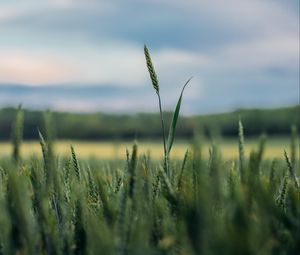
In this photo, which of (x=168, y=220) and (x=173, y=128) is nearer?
(x=168, y=220)

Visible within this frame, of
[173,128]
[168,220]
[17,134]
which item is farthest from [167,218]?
[173,128]

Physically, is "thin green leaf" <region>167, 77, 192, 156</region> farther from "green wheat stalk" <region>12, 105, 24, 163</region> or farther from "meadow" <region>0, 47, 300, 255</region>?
"green wheat stalk" <region>12, 105, 24, 163</region>

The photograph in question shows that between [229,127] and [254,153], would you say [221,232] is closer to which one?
[254,153]

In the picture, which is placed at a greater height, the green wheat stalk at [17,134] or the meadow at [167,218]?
the green wheat stalk at [17,134]

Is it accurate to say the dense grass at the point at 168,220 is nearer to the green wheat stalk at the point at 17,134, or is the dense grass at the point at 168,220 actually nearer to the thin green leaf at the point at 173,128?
the green wheat stalk at the point at 17,134

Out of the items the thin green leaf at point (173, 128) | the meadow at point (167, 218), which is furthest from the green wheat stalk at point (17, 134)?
the thin green leaf at point (173, 128)

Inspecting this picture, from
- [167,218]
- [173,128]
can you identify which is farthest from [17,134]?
[173,128]

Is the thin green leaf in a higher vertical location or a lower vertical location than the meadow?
higher

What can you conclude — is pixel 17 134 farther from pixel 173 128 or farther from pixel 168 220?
pixel 173 128

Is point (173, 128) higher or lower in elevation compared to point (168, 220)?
higher

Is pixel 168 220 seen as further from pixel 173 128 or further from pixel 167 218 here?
pixel 173 128

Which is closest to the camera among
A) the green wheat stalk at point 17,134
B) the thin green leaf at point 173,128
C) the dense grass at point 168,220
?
the dense grass at point 168,220

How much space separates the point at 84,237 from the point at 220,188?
28cm

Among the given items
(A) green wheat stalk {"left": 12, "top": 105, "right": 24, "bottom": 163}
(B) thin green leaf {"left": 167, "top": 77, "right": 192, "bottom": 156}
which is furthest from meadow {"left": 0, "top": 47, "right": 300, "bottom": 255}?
(B) thin green leaf {"left": 167, "top": 77, "right": 192, "bottom": 156}
